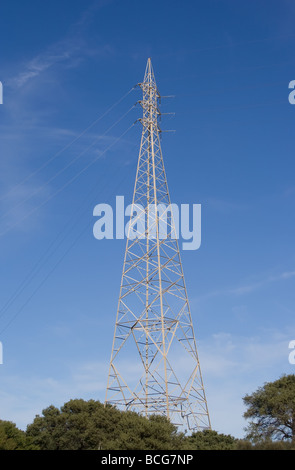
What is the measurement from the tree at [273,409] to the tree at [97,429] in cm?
1551

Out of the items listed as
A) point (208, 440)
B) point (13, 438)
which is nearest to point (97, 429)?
point (13, 438)

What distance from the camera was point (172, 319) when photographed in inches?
1596

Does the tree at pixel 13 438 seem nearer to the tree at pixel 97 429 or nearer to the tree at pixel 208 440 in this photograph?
the tree at pixel 97 429

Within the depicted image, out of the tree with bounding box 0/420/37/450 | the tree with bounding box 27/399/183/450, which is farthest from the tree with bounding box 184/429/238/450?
the tree with bounding box 0/420/37/450

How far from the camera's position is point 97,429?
4522 cm

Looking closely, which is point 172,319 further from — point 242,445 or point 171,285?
point 242,445

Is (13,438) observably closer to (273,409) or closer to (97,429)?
(97,429)

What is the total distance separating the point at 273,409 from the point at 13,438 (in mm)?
26492

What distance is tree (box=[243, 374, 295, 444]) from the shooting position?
165 ft

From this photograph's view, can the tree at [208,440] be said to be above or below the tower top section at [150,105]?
below

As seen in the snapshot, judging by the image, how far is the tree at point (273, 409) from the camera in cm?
5019

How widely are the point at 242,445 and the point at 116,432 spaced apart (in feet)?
39.4

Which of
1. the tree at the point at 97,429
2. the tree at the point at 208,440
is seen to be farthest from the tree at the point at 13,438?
the tree at the point at 208,440
